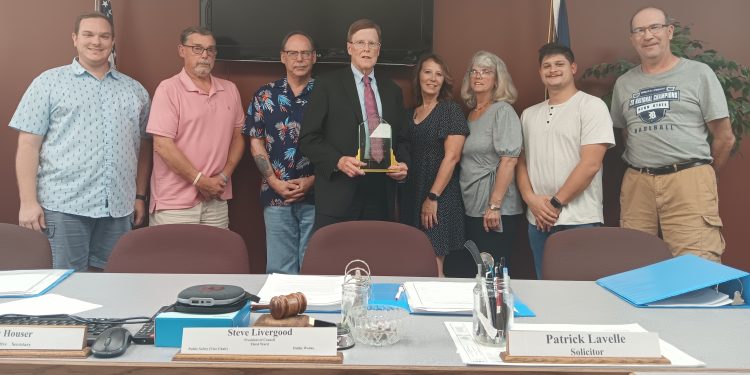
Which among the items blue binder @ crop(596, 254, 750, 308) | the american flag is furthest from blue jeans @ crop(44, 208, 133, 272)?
blue binder @ crop(596, 254, 750, 308)

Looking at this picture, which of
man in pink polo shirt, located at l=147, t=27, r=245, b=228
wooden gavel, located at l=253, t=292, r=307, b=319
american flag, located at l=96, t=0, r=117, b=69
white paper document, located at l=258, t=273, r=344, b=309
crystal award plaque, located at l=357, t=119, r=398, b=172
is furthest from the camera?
american flag, located at l=96, t=0, r=117, b=69

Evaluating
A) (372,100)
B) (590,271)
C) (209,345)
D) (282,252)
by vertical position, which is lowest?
(282,252)

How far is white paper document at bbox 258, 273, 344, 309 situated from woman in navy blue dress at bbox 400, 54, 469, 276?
1548mm

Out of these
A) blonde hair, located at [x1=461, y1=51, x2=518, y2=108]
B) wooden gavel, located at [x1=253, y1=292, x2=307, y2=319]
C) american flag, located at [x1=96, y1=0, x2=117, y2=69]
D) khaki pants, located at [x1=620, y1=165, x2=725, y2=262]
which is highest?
american flag, located at [x1=96, y1=0, x2=117, y2=69]

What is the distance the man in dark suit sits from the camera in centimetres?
328

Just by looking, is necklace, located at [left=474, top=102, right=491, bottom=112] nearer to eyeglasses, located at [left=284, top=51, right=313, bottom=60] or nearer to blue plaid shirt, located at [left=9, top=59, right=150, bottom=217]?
eyeglasses, located at [left=284, top=51, right=313, bottom=60]

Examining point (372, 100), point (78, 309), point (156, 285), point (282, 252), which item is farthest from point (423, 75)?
point (78, 309)

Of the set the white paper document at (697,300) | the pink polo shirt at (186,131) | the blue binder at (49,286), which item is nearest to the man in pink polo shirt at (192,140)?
the pink polo shirt at (186,131)

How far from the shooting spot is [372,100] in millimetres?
3393

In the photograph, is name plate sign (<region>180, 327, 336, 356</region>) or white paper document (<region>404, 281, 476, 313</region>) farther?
white paper document (<region>404, 281, 476, 313</region>)

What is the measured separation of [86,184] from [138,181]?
49 cm

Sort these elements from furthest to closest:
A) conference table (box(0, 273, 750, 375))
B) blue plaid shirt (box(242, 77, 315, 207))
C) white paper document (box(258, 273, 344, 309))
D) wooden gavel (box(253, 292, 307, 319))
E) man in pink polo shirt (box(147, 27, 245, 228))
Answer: blue plaid shirt (box(242, 77, 315, 207)), man in pink polo shirt (box(147, 27, 245, 228)), white paper document (box(258, 273, 344, 309)), wooden gavel (box(253, 292, 307, 319)), conference table (box(0, 273, 750, 375))

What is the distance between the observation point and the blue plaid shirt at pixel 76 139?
3312mm

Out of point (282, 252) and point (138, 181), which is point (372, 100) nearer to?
point (282, 252)
